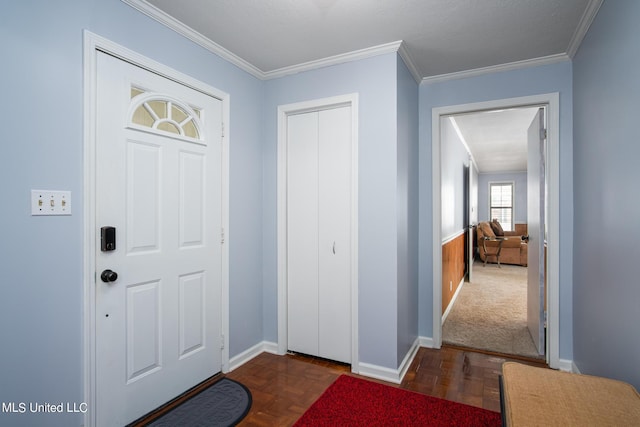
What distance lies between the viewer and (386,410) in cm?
205

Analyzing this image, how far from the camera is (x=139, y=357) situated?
76.5 inches

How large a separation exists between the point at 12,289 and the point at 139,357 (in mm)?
792

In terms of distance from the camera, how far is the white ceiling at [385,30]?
1.97 meters

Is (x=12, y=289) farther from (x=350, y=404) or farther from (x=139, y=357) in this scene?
(x=350, y=404)

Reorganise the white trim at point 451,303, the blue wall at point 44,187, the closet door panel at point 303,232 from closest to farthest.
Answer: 1. the blue wall at point 44,187
2. the closet door panel at point 303,232
3. the white trim at point 451,303

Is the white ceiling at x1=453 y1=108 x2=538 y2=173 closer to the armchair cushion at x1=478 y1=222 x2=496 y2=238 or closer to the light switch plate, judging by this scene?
the armchair cushion at x1=478 y1=222 x2=496 y2=238

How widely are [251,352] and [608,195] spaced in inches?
108

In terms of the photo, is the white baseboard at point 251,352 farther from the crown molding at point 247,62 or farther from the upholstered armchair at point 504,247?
the upholstered armchair at point 504,247

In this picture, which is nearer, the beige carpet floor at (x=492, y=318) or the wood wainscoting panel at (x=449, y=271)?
the beige carpet floor at (x=492, y=318)

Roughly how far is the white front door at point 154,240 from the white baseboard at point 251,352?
0.52 feet

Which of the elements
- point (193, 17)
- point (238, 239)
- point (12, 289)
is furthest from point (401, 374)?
point (193, 17)

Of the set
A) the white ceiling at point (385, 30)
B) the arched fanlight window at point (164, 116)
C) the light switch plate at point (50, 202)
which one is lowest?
the light switch plate at point (50, 202)

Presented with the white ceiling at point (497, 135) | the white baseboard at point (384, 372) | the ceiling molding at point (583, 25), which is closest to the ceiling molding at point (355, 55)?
Answer: the ceiling molding at point (583, 25)

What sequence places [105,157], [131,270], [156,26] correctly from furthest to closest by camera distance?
[156,26] → [131,270] → [105,157]
